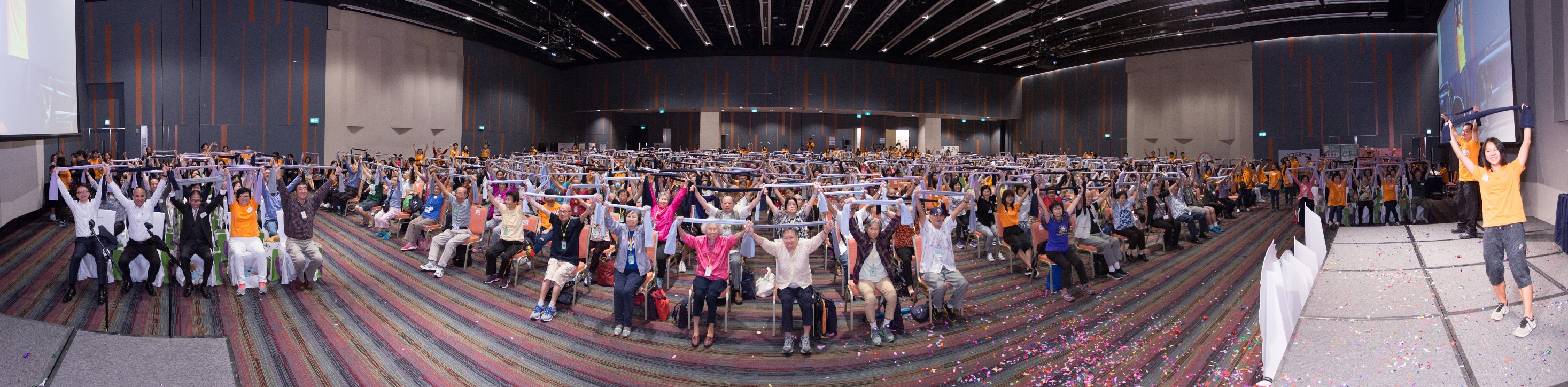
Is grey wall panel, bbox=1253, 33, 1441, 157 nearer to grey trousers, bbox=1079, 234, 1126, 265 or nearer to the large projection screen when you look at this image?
the large projection screen

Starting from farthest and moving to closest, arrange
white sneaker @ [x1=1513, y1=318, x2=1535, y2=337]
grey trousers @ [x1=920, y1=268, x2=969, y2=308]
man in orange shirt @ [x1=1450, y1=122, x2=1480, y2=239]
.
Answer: man in orange shirt @ [x1=1450, y1=122, x2=1480, y2=239] < grey trousers @ [x1=920, y1=268, x2=969, y2=308] < white sneaker @ [x1=1513, y1=318, x2=1535, y2=337]

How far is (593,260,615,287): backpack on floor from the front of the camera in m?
6.64

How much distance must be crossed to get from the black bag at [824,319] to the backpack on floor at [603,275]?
2353 millimetres

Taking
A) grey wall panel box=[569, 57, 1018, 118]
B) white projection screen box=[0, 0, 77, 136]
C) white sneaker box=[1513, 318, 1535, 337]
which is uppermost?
grey wall panel box=[569, 57, 1018, 118]

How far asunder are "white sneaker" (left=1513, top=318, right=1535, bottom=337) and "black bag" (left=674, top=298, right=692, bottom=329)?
5065 mm

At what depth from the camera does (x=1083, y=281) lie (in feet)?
21.4

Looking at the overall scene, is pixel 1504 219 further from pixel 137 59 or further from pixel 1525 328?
pixel 137 59

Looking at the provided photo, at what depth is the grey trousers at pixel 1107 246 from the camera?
280 inches

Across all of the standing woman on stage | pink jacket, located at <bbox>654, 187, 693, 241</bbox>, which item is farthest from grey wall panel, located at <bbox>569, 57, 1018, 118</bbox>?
the standing woman on stage

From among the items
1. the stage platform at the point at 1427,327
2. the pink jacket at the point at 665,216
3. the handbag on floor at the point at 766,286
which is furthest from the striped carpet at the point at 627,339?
the pink jacket at the point at 665,216

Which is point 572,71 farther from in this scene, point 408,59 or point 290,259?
point 290,259

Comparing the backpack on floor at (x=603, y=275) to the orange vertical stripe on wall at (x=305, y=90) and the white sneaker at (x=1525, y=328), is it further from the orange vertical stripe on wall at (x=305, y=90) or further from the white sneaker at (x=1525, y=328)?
the orange vertical stripe on wall at (x=305, y=90)

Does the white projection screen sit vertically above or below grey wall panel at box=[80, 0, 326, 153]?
below

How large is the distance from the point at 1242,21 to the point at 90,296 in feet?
81.1
